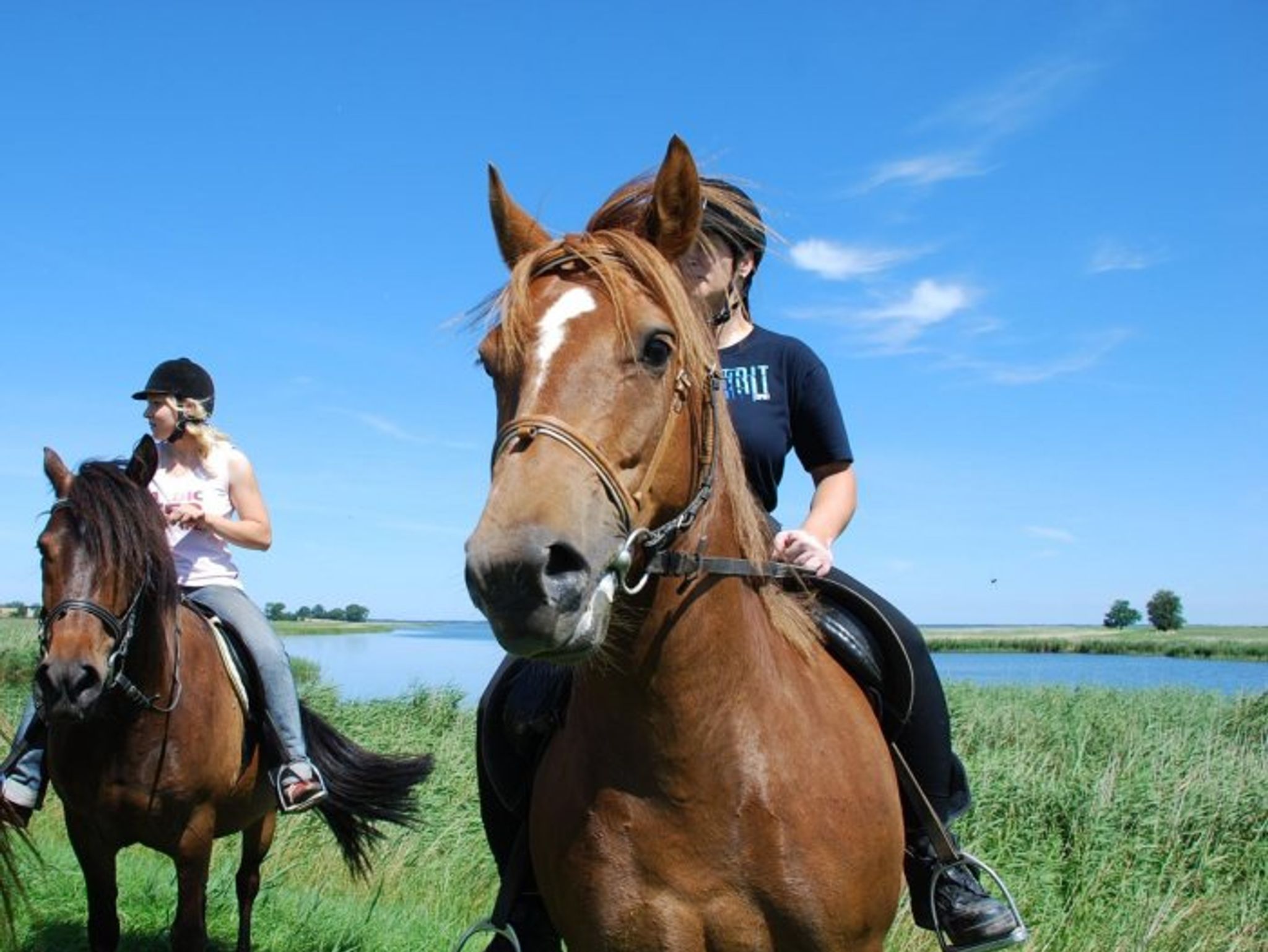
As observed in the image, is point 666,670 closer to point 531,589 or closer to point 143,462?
point 531,589

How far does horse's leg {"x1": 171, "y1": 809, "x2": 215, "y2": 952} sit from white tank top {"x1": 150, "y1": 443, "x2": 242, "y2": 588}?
148 centimetres

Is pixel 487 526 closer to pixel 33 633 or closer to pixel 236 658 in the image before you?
pixel 236 658

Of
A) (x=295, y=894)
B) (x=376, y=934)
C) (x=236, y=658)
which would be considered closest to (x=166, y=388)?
(x=236, y=658)

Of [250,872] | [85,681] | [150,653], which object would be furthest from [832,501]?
[250,872]

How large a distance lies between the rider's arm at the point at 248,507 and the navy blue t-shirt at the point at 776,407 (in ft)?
12.6

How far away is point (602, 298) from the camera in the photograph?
262 cm

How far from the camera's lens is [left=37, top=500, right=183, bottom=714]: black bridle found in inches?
211

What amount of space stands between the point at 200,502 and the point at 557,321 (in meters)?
4.70

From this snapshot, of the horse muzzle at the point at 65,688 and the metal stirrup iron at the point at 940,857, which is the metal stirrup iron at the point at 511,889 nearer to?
the metal stirrup iron at the point at 940,857

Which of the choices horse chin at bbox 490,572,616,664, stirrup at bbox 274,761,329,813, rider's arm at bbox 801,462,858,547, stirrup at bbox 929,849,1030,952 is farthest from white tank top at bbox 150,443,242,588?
horse chin at bbox 490,572,616,664

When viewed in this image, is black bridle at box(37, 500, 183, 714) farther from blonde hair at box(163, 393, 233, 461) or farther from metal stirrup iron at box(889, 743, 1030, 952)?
metal stirrup iron at box(889, 743, 1030, 952)

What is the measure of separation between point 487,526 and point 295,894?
7252 mm

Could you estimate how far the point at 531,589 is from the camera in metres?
2.11

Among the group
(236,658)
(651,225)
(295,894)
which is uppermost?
(651,225)
